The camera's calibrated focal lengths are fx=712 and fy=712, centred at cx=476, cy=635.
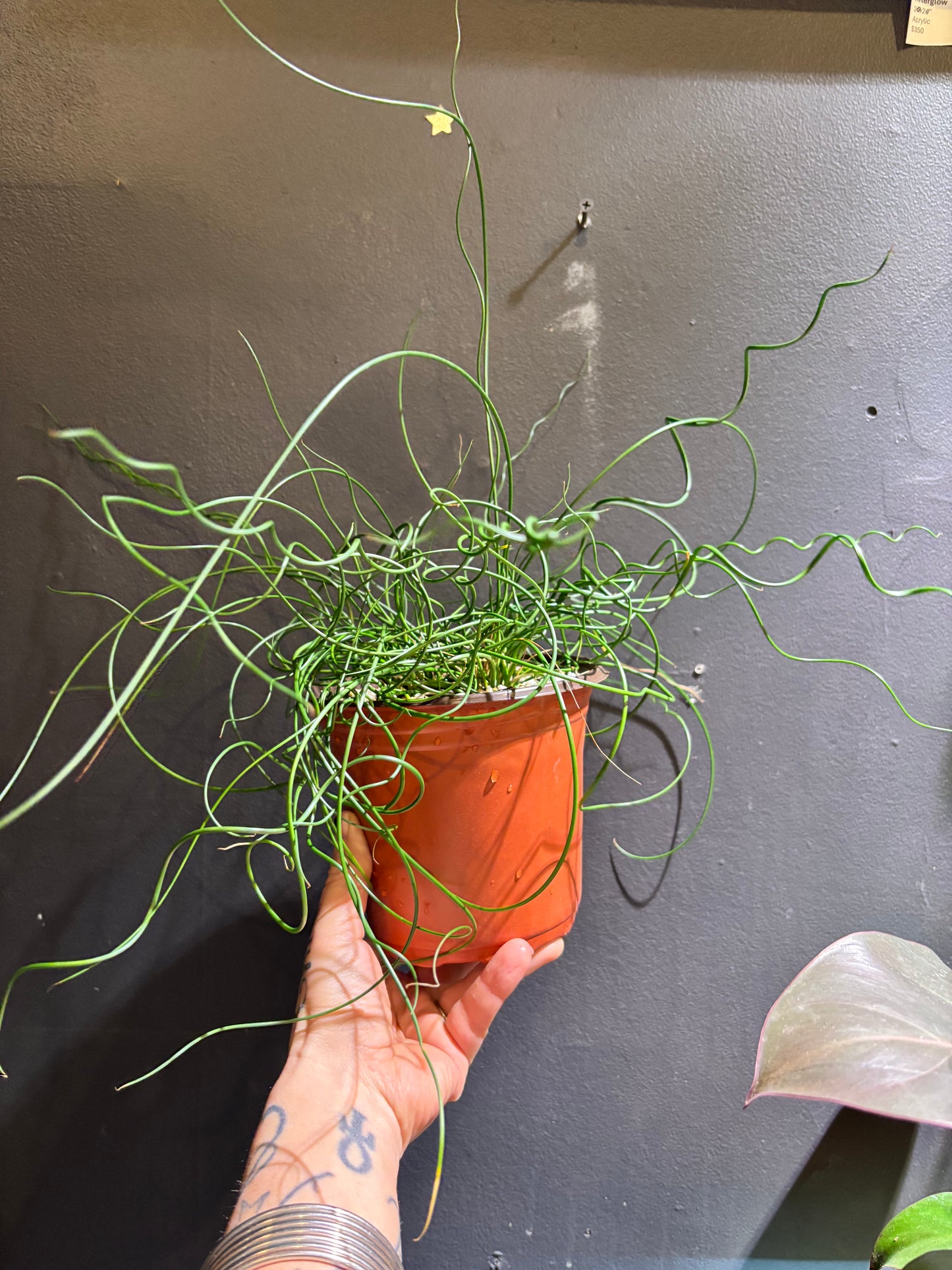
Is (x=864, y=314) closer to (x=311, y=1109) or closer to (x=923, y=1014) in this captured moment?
(x=923, y=1014)

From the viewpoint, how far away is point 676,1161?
0.67m

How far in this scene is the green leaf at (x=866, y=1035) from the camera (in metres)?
0.39

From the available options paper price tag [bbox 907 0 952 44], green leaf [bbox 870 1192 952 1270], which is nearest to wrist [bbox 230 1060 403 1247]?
green leaf [bbox 870 1192 952 1270]

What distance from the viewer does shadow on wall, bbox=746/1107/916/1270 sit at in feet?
2.21

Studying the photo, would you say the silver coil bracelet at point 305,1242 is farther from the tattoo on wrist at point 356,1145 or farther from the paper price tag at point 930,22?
the paper price tag at point 930,22

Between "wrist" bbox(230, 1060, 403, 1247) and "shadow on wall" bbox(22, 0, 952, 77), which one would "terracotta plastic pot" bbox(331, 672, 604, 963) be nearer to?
"wrist" bbox(230, 1060, 403, 1247)

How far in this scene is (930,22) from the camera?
64 centimetres

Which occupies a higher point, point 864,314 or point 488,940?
point 864,314

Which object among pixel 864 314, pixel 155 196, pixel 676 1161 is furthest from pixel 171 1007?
pixel 864 314

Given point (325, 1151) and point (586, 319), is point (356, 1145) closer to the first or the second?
point (325, 1151)

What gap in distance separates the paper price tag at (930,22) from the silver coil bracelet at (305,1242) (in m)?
1.03

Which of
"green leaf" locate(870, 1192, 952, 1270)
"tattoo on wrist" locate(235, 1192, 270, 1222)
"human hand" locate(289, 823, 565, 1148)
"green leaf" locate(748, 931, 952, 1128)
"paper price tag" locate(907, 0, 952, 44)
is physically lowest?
"green leaf" locate(870, 1192, 952, 1270)

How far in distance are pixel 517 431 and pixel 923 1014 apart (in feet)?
1.71

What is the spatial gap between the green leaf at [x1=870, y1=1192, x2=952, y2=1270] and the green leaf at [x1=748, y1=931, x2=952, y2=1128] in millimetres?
181
